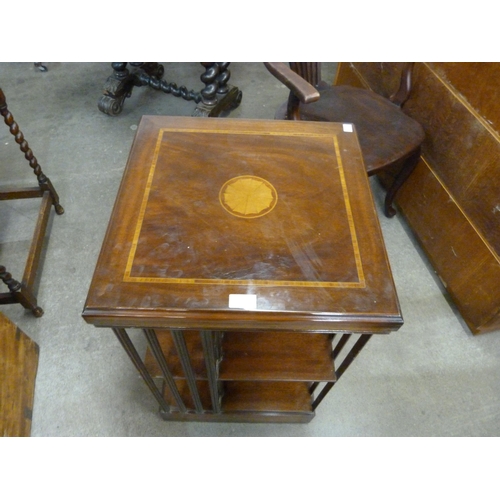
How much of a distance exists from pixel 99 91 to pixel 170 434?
212 cm

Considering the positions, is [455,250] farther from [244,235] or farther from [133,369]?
[133,369]

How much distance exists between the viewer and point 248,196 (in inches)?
33.6

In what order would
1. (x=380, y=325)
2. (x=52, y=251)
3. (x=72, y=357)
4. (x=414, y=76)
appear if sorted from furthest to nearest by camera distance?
(x=52, y=251) → (x=414, y=76) → (x=72, y=357) → (x=380, y=325)

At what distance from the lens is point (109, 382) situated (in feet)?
4.11

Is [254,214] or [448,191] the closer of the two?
[254,214]

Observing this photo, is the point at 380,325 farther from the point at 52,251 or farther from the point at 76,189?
the point at 76,189

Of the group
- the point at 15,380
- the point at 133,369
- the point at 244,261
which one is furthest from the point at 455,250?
the point at 15,380

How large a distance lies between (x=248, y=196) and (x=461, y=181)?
2.99 feet

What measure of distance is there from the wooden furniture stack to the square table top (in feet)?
1.77

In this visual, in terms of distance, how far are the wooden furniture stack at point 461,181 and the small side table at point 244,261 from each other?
1.75 ft

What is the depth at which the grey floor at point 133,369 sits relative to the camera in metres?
1.20

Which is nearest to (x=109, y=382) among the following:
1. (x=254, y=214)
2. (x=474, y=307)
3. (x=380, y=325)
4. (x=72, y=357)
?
(x=72, y=357)

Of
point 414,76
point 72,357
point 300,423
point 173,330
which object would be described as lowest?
point 72,357

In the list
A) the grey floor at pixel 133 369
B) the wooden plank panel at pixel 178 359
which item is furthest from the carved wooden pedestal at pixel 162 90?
the wooden plank panel at pixel 178 359
